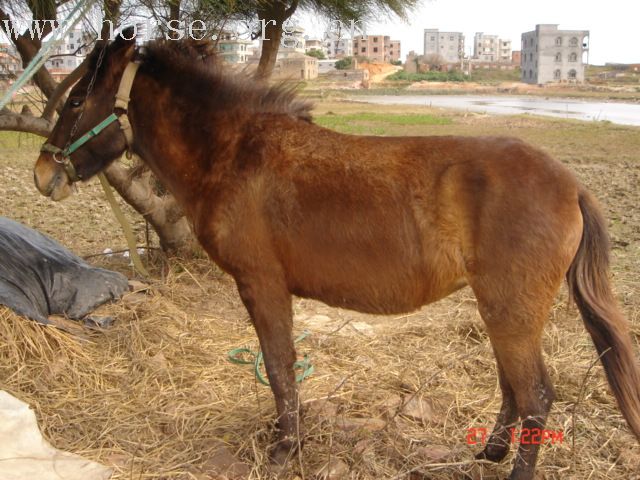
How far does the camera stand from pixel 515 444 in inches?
138

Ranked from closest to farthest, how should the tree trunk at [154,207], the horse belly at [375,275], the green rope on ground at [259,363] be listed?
the horse belly at [375,275] → the green rope on ground at [259,363] → the tree trunk at [154,207]

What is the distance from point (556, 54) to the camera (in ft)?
269

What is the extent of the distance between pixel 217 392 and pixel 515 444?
6.10ft

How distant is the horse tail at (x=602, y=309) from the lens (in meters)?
2.92

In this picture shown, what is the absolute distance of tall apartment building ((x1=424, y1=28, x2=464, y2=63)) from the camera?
118 m

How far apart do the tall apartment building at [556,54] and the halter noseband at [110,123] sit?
8244 cm

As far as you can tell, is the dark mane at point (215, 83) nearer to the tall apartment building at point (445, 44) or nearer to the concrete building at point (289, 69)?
the concrete building at point (289, 69)

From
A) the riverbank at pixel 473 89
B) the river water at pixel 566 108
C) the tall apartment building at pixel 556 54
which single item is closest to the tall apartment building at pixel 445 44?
the tall apartment building at pixel 556 54

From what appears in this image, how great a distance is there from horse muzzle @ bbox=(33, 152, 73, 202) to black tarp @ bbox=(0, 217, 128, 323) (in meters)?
1.42

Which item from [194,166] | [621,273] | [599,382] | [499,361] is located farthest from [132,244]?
[621,273]

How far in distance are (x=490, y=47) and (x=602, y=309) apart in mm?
148740

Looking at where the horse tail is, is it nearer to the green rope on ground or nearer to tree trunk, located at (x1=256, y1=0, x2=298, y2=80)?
the green rope on ground

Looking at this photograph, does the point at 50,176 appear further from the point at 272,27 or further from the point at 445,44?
the point at 445,44

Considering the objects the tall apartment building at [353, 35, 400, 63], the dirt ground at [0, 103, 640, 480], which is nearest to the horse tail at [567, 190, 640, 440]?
the dirt ground at [0, 103, 640, 480]
